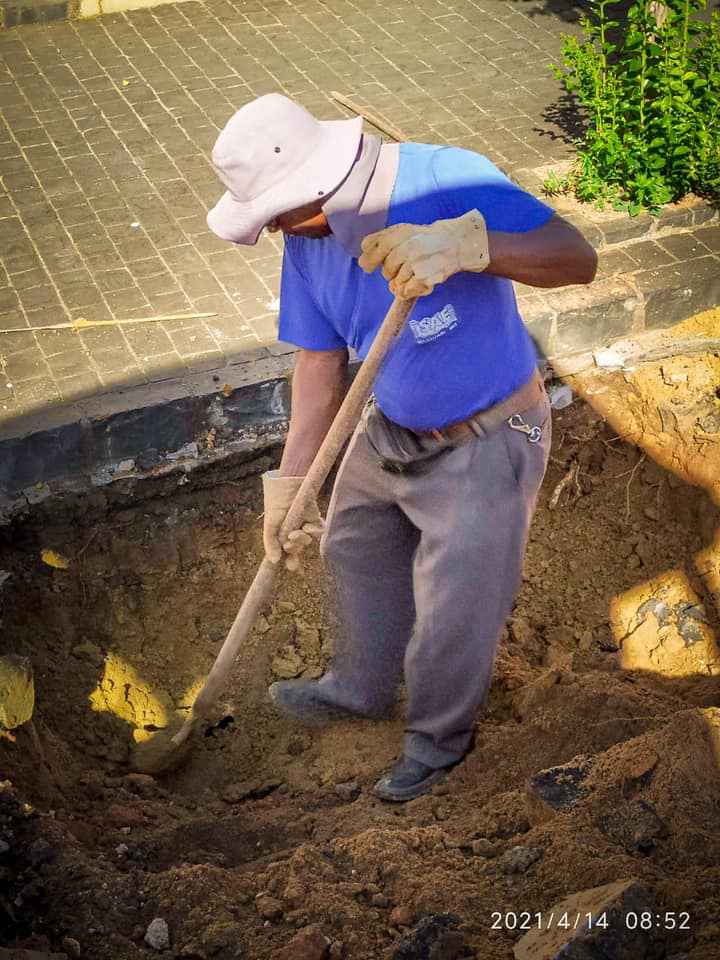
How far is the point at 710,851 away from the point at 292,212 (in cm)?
216

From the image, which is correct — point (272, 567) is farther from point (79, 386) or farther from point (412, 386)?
point (79, 386)

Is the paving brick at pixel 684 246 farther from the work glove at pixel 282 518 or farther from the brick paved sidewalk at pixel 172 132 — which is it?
the work glove at pixel 282 518

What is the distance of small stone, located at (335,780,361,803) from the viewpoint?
12.9 feet

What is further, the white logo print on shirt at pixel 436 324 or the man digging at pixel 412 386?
the white logo print on shirt at pixel 436 324

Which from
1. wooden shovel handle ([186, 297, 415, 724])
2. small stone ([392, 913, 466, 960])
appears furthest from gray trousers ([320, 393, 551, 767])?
small stone ([392, 913, 466, 960])

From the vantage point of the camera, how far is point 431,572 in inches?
139

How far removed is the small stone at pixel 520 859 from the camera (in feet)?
9.92

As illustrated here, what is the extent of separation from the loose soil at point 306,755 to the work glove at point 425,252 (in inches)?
62.2

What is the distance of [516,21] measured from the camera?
8.16 m

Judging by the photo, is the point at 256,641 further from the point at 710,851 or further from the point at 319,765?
the point at 710,851

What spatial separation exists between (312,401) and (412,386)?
0.50 metres

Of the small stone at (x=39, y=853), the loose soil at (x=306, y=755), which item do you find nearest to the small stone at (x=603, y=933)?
the loose soil at (x=306, y=755)

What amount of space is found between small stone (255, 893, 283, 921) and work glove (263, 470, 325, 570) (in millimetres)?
1166

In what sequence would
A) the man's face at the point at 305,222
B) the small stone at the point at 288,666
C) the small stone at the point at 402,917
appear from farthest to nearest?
the small stone at the point at 288,666 < the man's face at the point at 305,222 < the small stone at the point at 402,917
